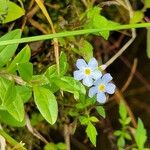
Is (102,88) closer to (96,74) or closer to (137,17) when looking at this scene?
(96,74)

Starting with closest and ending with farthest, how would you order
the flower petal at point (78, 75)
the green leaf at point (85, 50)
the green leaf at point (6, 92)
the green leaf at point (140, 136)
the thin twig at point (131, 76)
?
the green leaf at point (6, 92)
the flower petal at point (78, 75)
the green leaf at point (85, 50)
the green leaf at point (140, 136)
the thin twig at point (131, 76)

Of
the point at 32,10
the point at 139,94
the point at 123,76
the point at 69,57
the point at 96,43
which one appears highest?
the point at 32,10

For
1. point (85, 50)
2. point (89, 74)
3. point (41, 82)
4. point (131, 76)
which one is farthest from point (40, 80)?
point (131, 76)

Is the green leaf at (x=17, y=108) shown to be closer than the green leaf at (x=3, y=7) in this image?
Yes

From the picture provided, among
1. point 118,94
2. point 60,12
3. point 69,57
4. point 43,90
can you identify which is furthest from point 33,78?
point 118,94

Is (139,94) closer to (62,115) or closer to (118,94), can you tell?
(118,94)

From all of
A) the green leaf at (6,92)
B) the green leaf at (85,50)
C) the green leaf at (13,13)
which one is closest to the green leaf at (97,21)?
the green leaf at (85,50)

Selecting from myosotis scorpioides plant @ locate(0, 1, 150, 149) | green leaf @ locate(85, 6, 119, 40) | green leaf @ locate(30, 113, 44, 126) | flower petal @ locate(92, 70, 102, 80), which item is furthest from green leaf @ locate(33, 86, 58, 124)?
green leaf @ locate(30, 113, 44, 126)

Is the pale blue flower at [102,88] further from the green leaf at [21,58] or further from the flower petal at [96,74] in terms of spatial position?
the green leaf at [21,58]
